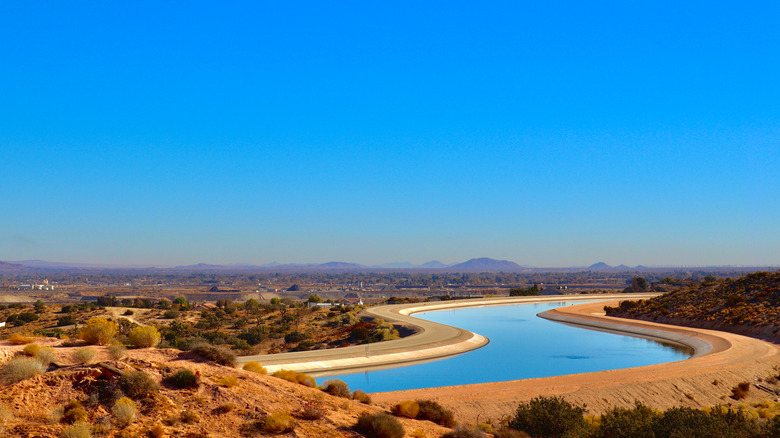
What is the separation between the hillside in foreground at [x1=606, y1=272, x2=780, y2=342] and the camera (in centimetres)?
4206

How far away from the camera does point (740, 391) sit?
24.5 metres

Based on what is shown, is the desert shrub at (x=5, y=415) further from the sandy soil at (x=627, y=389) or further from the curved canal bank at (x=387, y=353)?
the curved canal bank at (x=387, y=353)

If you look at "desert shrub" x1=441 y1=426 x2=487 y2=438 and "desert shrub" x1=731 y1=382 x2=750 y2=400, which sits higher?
"desert shrub" x1=441 y1=426 x2=487 y2=438

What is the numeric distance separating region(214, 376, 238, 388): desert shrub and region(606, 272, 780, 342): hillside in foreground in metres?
37.4

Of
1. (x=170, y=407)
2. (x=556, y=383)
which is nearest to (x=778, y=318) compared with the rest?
(x=556, y=383)

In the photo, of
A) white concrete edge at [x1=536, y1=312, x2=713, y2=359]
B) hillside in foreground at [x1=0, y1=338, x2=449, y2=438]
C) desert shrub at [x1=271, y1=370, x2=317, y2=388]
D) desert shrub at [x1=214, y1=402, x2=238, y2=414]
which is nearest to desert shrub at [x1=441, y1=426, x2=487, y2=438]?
hillside in foreground at [x1=0, y1=338, x2=449, y2=438]

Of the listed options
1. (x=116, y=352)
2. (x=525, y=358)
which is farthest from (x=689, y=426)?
(x=525, y=358)

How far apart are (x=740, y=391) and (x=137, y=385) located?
24389 mm

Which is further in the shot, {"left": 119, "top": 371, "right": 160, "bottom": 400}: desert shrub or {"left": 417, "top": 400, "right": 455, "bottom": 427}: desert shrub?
{"left": 417, "top": 400, "right": 455, "bottom": 427}: desert shrub

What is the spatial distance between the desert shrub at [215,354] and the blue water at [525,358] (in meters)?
8.75

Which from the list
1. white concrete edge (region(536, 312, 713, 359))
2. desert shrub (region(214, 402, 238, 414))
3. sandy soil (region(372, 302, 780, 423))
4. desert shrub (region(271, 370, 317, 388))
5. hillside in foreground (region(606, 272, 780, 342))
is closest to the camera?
desert shrub (region(214, 402, 238, 414))

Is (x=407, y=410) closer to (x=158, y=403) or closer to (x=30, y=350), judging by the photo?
(x=158, y=403)

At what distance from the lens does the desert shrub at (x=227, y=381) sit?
1451cm

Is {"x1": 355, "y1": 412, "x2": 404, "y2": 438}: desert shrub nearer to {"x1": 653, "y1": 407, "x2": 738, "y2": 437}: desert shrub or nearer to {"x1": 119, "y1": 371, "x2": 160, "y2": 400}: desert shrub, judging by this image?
{"x1": 119, "y1": 371, "x2": 160, "y2": 400}: desert shrub
